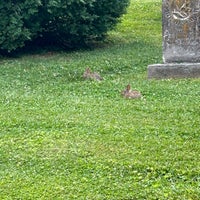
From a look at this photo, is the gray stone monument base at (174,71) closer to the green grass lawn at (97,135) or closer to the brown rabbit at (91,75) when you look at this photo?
the green grass lawn at (97,135)

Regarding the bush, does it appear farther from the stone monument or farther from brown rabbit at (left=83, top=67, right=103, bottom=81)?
the stone monument

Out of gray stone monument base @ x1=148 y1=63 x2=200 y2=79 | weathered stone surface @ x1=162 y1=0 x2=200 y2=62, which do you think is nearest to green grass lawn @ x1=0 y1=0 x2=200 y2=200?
gray stone monument base @ x1=148 y1=63 x2=200 y2=79

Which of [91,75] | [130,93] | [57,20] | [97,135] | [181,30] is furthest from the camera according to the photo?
[57,20]

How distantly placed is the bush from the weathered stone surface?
2725 millimetres

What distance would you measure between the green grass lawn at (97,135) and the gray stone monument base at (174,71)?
22 centimetres

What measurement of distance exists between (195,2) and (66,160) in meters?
4.49

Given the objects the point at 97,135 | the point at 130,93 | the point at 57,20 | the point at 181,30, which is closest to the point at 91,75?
the point at 130,93

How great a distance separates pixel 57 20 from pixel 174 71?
379cm

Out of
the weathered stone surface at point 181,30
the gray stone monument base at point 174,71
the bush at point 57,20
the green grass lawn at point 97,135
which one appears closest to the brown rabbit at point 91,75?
the green grass lawn at point 97,135

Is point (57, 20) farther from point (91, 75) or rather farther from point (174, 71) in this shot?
point (174, 71)

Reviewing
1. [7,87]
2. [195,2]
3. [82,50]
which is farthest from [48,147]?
[82,50]

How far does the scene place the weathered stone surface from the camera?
9227 mm

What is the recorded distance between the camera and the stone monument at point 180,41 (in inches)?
360

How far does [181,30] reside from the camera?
928 cm
